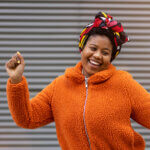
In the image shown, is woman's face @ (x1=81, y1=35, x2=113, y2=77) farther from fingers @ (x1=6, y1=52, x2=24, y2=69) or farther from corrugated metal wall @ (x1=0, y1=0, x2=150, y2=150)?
corrugated metal wall @ (x1=0, y1=0, x2=150, y2=150)

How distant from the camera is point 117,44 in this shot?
181cm

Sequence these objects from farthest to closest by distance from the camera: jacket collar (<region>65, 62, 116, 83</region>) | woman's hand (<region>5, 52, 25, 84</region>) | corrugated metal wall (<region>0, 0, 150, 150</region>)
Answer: corrugated metal wall (<region>0, 0, 150, 150</region>) → jacket collar (<region>65, 62, 116, 83</region>) → woman's hand (<region>5, 52, 25, 84</region>)

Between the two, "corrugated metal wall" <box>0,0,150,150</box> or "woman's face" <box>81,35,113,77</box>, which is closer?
"woman's face" <box>81,35,113,77</box>

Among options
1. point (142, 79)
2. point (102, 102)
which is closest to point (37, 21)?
point (142, 79)

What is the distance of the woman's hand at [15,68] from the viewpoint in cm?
165

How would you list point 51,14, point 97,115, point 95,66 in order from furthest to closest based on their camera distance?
point 51,14
point 95,66
point 97,115

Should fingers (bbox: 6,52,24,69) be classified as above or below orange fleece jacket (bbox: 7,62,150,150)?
above

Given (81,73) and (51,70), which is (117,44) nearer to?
(81,73)

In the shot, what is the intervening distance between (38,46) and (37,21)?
0.34 metres

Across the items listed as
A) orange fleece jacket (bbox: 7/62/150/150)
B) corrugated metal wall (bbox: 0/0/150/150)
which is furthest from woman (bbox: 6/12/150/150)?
corrugated metal wall (bbox: 0/0/150/150)

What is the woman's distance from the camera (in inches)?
66.2

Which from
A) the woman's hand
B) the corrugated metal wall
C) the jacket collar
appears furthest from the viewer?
the corrugated metal wall

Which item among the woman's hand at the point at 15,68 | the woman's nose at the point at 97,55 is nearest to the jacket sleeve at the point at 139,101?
the woman's nose at the point at 97,55

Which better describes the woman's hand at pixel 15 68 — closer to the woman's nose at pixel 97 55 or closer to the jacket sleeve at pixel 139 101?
the woman's nose at pixel 97 55
